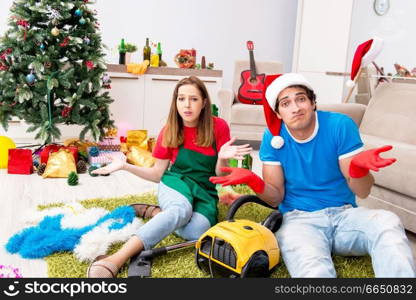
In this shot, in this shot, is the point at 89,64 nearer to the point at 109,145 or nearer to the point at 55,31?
the point at 55,31

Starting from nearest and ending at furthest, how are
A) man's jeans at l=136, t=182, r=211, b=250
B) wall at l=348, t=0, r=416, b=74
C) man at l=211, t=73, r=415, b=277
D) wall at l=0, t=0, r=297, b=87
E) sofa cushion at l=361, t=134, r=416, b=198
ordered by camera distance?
man at l=211, t=73, r=415, b=277 < man's jeans at l=136, t=182, r=211, b=250 < sofa cushion at l=361, t=134, r=416, b=198 < wall at l=0, t=0, r=297, b=87 < wall at l=348, t=0, r=416, b=74

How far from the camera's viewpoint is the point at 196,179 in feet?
6.68

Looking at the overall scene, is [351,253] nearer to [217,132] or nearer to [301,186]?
[301,186]

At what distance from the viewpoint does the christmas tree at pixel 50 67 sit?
3174mm

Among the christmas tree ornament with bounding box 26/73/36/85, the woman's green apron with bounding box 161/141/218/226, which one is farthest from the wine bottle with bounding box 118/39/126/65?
the woman's green apron with bounding box 161/141/218/226

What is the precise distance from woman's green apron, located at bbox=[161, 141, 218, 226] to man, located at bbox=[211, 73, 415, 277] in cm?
33

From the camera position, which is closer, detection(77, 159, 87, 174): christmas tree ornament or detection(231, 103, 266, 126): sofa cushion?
detection(77, 159, 87, 174): christmas tree ornament

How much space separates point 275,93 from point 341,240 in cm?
61

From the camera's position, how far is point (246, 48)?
555 centimetres

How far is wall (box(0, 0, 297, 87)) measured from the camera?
4918 mm

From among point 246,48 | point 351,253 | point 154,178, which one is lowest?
point 351,253

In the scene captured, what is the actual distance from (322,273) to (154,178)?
1.00m

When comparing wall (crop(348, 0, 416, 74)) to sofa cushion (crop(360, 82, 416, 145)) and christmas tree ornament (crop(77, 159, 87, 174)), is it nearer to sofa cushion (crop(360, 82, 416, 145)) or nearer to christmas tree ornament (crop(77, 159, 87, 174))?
sofa cushion (crop(360, 82, 416, 145))

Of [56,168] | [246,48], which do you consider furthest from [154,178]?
[246,48]
